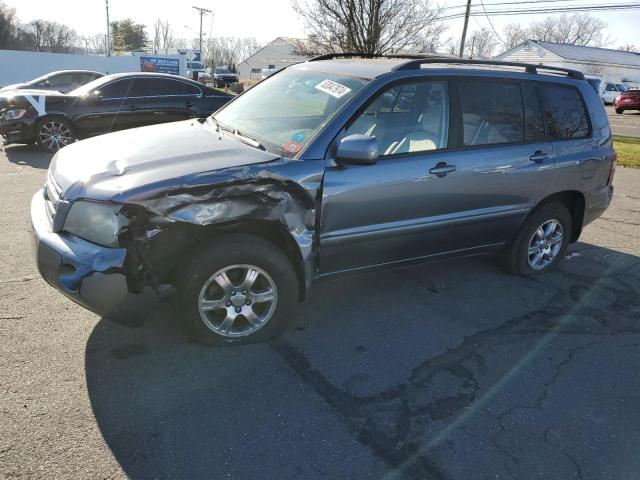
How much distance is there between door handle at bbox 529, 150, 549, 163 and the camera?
4.24m

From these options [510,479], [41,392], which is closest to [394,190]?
[510,479]

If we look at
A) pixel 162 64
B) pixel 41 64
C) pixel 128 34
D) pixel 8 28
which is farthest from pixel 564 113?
pixel 128 34

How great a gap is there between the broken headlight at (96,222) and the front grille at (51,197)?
18 cm

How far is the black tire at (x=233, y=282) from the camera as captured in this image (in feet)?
9.71

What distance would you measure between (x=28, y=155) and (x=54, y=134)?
24.4 inches

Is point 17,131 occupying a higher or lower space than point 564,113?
lower

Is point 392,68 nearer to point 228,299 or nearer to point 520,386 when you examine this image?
point 228,299

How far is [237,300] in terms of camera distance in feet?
10.4

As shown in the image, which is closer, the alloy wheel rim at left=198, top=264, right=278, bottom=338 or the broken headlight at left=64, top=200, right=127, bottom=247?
the broken headlight at left=64, top=200, right=127, bottom=247

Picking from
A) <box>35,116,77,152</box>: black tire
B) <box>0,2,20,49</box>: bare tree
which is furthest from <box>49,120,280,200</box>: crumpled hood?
<box>0,2,20,49</box>: bare tree

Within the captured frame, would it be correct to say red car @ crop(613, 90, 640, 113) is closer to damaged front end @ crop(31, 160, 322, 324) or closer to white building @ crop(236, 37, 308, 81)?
damaged front end @ crop(31, 160, 322, 324)

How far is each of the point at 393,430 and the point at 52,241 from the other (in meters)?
2.18

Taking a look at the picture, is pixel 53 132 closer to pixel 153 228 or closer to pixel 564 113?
pixel 153 228

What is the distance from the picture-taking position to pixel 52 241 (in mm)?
2883
